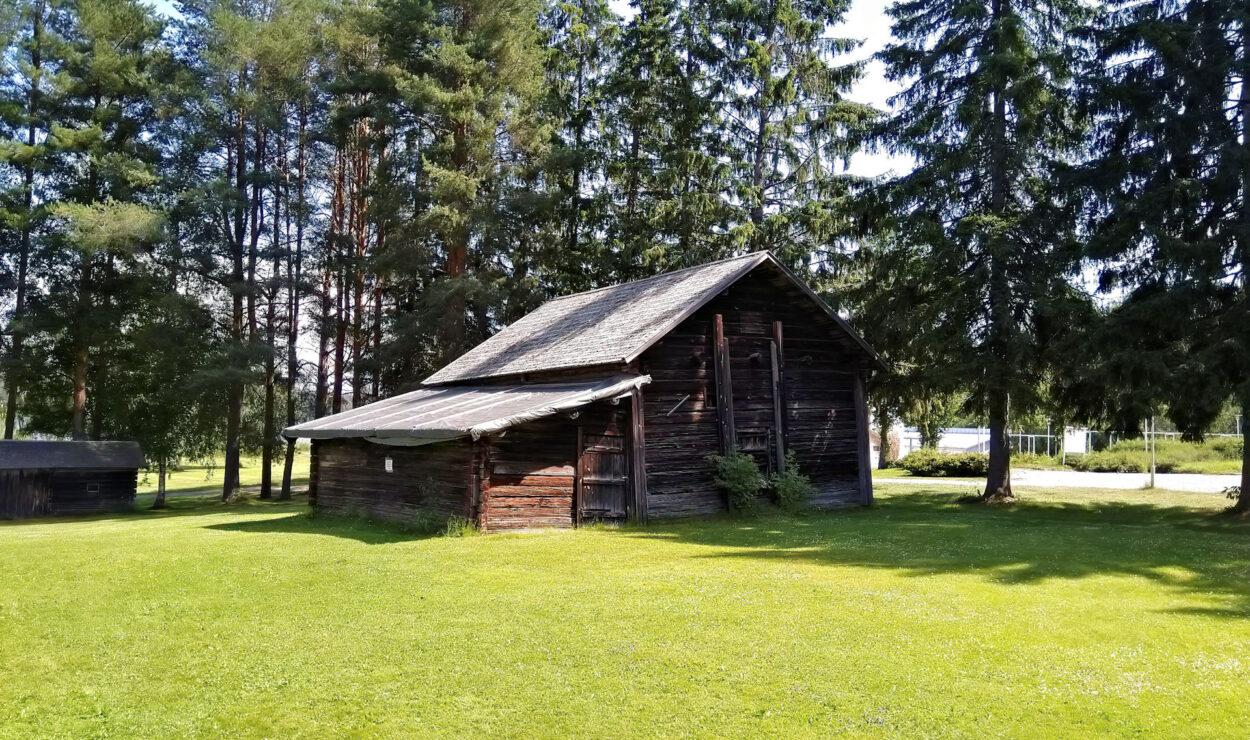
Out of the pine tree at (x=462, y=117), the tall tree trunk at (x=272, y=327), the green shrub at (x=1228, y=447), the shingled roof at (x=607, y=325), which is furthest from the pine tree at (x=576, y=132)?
the green shrub at (x=1228, y=447)

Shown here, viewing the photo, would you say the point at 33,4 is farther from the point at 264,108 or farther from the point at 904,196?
the point at 904,196

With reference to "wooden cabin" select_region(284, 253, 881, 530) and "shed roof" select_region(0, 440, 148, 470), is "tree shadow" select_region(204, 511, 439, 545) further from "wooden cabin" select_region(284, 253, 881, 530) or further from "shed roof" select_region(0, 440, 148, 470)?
"shed roof" select_region(0, 440, 148, 470)

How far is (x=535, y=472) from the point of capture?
733 inches

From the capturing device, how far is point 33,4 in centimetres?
3475

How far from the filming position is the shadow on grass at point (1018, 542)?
13391 mm

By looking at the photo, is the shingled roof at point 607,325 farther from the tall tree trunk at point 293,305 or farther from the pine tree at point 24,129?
the pine tree at point 24,129

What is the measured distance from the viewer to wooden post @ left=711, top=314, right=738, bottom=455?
21734mm

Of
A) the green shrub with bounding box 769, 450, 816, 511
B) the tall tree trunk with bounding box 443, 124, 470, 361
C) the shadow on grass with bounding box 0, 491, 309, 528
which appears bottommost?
the shadow on grass with bounding box 0, 491, 309, 528

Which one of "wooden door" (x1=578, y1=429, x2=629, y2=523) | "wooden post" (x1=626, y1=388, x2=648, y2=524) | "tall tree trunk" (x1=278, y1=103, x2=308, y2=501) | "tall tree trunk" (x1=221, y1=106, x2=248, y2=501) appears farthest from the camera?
"tall tree trunk" (x1=278, y1=103, x2=308, y2=501)

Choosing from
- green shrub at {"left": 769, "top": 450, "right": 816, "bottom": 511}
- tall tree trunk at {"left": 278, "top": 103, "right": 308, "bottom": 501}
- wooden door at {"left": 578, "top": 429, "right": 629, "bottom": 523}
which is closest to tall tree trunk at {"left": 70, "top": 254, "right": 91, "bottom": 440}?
tall tree trunk at {"left": 278, "top": 103, "right": 308, "bottom": 501}

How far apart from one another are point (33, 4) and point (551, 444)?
102ft

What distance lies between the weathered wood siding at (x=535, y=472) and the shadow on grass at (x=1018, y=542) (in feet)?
5.51

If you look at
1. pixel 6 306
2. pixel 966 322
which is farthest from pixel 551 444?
pixel 6 306

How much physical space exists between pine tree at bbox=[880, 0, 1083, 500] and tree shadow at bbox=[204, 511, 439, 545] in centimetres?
1493
